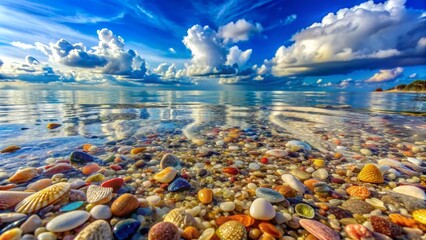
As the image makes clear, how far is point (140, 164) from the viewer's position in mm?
2949

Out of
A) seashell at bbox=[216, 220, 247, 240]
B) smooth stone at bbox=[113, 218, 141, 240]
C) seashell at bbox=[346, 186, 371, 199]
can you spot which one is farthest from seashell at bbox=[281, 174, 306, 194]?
smooth stone at bbox=[113, 218, 141, 240]

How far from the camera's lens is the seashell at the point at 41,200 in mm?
1738

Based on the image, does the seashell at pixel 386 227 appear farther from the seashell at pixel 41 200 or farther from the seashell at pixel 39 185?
the seashell at pixel 39 185

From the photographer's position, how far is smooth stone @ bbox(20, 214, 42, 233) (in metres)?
1.51

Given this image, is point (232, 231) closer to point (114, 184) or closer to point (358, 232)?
point (358, 232)

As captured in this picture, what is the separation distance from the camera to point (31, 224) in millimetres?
1548

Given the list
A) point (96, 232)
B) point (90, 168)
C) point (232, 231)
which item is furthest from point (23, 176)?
point (232, 231)

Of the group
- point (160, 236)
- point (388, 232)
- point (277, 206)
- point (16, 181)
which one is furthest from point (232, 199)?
point (16, 181)

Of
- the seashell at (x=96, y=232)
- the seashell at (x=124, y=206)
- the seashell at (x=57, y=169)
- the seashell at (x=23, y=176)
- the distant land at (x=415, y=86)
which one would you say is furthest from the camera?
the distant land at (x=415, y=86)

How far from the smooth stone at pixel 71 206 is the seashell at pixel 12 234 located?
1.01ft

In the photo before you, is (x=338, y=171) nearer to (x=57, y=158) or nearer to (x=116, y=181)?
(x=116, y=181)

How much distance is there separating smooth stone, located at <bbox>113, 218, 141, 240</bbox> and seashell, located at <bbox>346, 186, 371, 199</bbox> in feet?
7.58

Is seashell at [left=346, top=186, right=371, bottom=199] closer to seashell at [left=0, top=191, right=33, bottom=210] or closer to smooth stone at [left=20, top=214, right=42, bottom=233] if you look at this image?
smooth stone at [left=20, top=214, right=42, bottom=233]

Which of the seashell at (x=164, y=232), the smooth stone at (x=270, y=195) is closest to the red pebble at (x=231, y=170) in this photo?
the smooth stone at (x=270, y=195)
